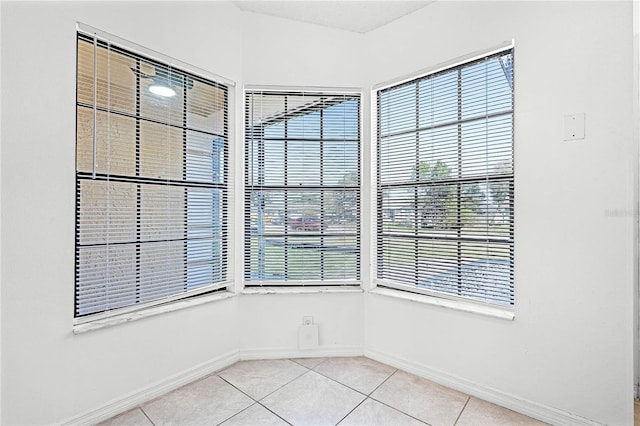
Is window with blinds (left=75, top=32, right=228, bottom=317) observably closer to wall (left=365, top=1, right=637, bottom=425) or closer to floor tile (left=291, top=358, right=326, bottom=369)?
floor tile (left=291, top=358, right=326, bottom=369)

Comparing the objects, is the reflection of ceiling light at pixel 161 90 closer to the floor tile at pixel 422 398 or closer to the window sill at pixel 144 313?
the window sill at pixel 144 313

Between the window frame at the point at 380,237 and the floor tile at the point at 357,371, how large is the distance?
55 cm

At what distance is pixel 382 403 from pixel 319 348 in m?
0.72

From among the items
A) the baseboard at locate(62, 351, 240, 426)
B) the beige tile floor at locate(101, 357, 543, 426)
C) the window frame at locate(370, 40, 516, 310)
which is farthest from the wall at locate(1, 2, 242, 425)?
the window frame at locate(370, 40, 516, 310)

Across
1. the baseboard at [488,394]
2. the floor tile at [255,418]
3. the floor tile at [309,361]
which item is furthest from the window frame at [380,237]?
the floor tile at [255,418]

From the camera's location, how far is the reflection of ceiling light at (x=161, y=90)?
2.00 m

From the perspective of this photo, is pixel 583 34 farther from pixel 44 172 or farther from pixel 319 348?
pixel 44 172

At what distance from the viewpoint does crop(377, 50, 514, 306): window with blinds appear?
76.2 inches

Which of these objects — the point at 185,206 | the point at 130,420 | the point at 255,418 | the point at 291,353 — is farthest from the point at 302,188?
the point at 130,420

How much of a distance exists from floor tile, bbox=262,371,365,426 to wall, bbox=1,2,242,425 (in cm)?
87

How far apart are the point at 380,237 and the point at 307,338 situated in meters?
1.02

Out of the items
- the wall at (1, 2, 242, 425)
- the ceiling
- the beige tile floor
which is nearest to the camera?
the wall at (1, 2, 242, 425)

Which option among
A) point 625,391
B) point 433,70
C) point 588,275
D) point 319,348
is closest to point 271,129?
point 433,70

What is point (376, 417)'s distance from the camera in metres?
1.74
